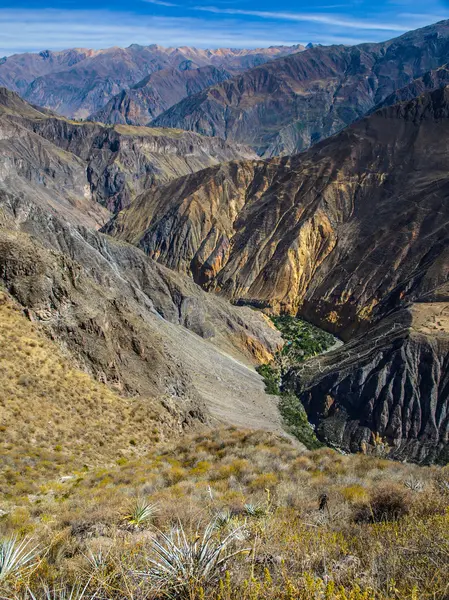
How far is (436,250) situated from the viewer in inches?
2491

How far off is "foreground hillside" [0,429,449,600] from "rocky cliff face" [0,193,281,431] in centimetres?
901

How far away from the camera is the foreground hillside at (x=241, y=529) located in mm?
5652

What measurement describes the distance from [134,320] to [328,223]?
6181cm

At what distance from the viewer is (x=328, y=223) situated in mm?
83500

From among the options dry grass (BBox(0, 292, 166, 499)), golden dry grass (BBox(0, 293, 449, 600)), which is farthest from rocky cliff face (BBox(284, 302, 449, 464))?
golden dry grass (BBox(0, 293, 449, 600))

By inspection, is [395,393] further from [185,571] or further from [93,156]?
[93,156]

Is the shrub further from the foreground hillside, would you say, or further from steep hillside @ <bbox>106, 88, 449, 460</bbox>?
steep hillside @ <bbox>106, 88, 449, 460</bbox>

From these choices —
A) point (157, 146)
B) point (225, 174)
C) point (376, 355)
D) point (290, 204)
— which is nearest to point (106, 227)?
point (225, 174)

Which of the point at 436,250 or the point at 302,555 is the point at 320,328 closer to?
the point at 436,250

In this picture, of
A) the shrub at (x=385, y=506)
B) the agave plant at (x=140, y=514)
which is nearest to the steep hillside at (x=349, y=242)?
the shrub at (x=385, y=506)

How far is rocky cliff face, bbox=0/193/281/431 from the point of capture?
864 inches

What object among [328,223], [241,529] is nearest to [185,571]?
[241,529]

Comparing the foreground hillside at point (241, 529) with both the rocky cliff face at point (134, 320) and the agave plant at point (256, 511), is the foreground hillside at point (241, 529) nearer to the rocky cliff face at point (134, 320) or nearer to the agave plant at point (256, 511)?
the agave plant at point (256, 511)

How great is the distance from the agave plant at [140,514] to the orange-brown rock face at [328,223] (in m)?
50.4
